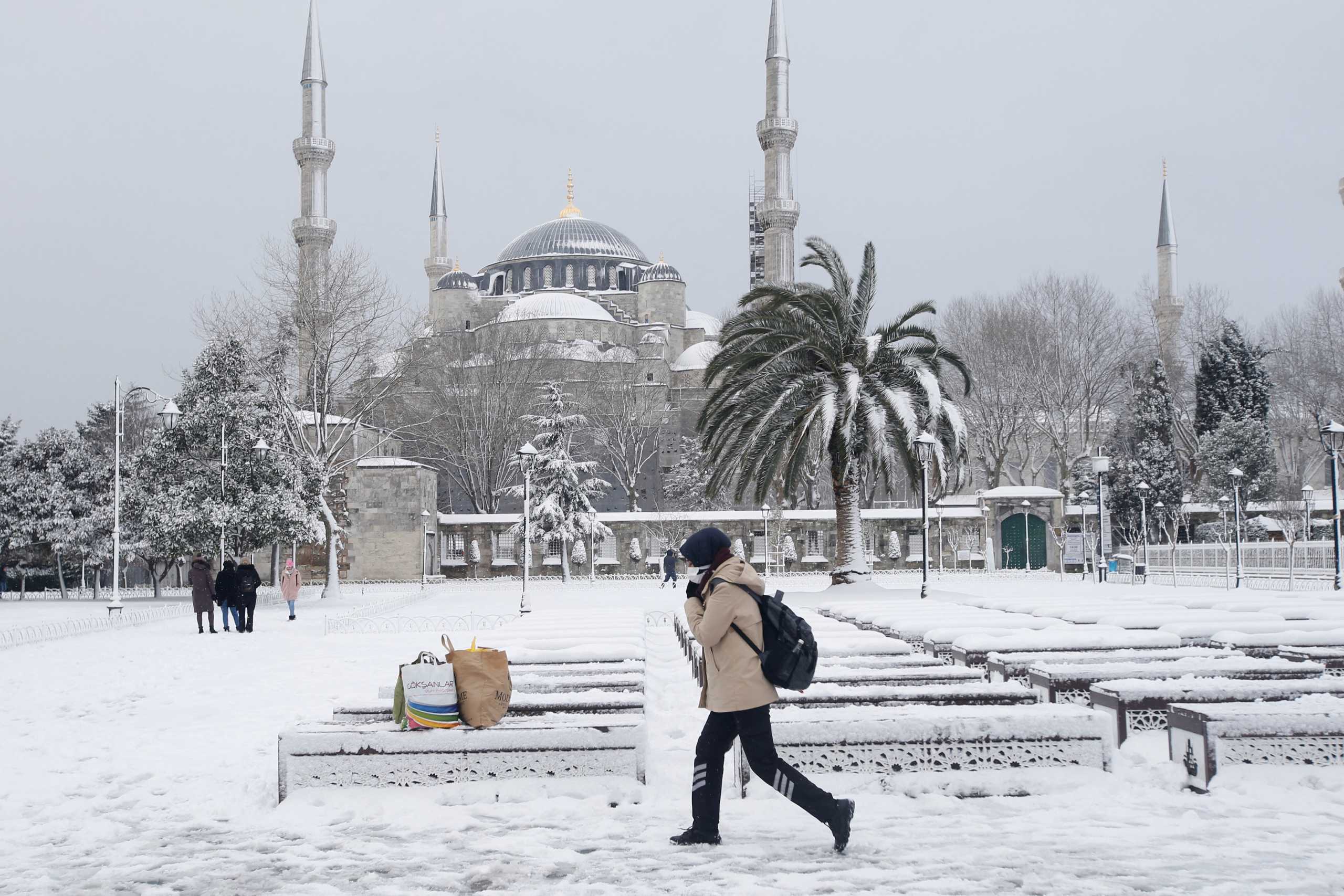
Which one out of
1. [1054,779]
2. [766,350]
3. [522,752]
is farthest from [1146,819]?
[766,350]

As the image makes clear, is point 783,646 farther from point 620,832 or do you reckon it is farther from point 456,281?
point 456,281

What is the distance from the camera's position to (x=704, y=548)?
5066 millimetres

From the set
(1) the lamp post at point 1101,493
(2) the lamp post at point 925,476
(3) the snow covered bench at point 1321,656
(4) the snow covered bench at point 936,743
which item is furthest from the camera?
(1) the lamp post at point 1101,493

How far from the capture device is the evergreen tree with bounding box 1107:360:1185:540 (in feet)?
140

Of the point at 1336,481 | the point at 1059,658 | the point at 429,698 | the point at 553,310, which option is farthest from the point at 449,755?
the point at 553,310

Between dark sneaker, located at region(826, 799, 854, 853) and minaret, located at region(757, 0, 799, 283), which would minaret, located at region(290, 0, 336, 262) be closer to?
minaret, located at region(757, 0, 799, 283)

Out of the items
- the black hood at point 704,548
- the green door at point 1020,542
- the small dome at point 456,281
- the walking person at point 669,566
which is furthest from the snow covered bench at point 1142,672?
the small dome at point 456,281

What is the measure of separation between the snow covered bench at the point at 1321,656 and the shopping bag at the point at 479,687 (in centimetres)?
657

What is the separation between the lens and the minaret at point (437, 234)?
68.9m

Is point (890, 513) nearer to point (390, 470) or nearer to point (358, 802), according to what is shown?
point (390, 470)

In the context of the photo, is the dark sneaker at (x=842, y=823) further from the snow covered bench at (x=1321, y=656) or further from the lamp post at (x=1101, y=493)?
the lamp post at (x=1101, y=493)

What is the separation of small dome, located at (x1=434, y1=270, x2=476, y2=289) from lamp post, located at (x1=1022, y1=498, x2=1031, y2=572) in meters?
36.4

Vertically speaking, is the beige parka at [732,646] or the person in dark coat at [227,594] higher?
the beige parka at [732,646]

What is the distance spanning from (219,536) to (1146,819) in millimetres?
23467
